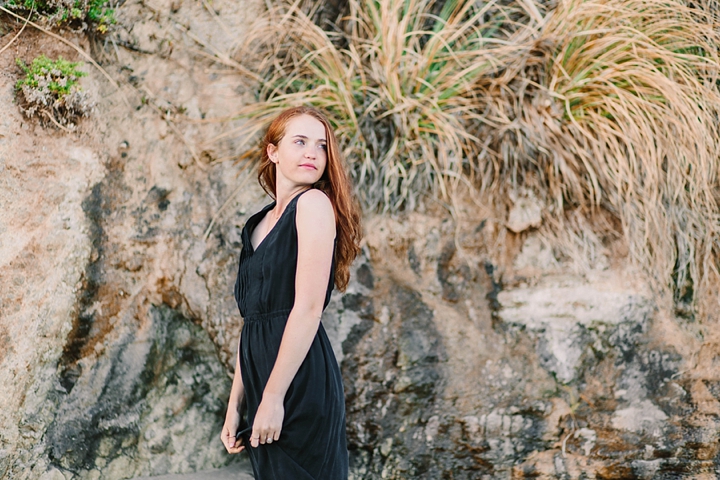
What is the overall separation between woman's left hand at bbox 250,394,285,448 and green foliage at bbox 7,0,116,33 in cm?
217

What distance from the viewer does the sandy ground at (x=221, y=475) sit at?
2766 mm

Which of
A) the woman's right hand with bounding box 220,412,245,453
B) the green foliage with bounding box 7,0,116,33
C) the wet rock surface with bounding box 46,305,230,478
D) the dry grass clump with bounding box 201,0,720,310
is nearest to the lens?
the woman's right hand with bounding box 220,412,245,453

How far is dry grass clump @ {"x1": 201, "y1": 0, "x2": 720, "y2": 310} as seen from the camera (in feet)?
9.89

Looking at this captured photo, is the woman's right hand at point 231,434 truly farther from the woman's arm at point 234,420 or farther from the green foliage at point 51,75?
the green foliage at point 51,75

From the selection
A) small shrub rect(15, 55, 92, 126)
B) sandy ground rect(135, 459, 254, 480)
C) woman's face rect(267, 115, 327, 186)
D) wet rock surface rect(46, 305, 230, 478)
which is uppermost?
small shrub rect(15, 55, 92, 126)

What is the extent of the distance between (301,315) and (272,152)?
63 centimetres

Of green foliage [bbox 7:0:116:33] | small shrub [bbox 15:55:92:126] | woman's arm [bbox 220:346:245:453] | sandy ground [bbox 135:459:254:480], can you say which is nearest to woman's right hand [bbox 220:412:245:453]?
woman's arm [bbox 220:346:245:453]

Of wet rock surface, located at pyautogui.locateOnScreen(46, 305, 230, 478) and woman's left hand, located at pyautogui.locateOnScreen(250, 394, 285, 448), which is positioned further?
wet rock surface, located at pyautogui.locateOnScreen(46, 305, 230, 478)

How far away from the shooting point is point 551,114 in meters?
3.08

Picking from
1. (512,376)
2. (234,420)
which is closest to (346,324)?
(512,376)

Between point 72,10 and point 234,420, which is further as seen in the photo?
point 72,10

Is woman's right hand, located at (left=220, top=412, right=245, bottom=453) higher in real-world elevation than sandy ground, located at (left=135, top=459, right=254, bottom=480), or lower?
higher

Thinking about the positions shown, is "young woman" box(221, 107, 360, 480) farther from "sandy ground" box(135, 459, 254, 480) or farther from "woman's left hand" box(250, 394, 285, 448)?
"sandy ground" box(135, 459, 254, 480)

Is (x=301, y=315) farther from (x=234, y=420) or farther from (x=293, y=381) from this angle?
(x=234, y=420)
